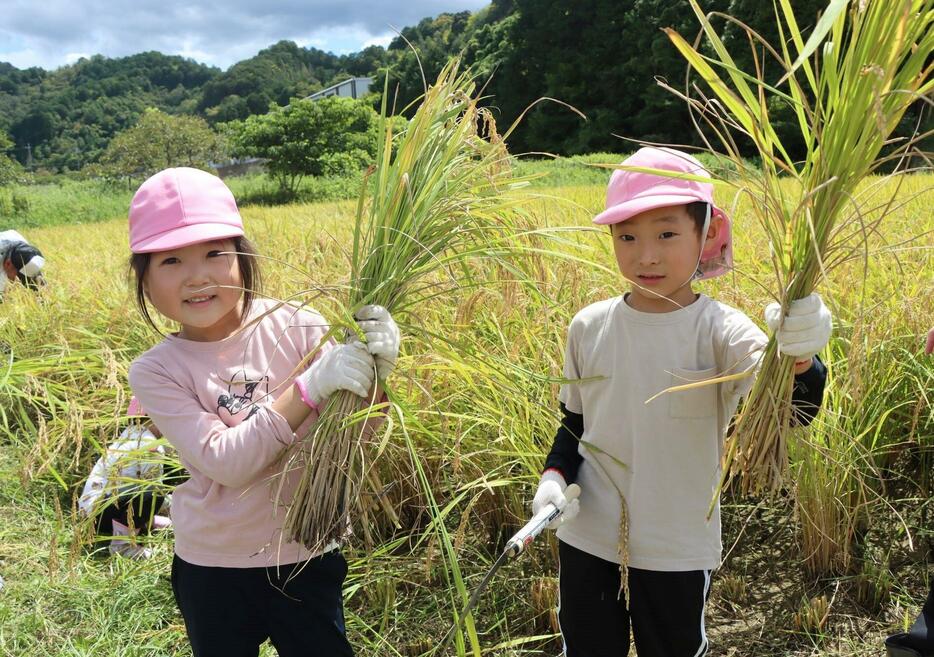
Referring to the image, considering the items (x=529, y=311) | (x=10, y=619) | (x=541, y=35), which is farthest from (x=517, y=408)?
(x=541, y=35)

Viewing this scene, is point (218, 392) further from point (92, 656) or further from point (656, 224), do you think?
point (92, 656)

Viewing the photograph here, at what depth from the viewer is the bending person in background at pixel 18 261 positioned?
4520 millimetres

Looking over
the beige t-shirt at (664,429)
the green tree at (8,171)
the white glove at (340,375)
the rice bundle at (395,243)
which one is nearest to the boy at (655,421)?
the beige t-shirt at (664,429)

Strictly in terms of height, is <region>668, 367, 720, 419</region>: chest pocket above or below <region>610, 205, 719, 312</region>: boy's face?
below

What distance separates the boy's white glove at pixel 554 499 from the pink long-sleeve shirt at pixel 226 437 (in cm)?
44

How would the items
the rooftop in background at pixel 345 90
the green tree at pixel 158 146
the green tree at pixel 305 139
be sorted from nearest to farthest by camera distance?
the rooftop in background at pixel 345 90
the green tree at pixel 305 139
the green tree at pixel 158 146

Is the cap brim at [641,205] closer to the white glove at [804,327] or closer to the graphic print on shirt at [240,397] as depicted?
the white glove at [804,327]

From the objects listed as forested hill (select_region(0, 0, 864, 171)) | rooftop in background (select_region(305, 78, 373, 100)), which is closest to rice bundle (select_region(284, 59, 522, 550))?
forested hill (select_region(0, 0, 864, 171))

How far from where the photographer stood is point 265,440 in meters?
1.23

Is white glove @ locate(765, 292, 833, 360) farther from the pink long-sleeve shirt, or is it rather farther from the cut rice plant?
the pink long-sleeve shirt

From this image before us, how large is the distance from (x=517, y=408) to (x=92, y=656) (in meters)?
1.32

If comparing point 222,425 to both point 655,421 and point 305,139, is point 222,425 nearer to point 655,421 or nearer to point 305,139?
point 655,421

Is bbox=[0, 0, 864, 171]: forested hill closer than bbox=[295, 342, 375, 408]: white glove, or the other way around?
bbox=[295, 342, 375, 408]: white glove

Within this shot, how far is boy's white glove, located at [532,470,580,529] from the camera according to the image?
1.28m
